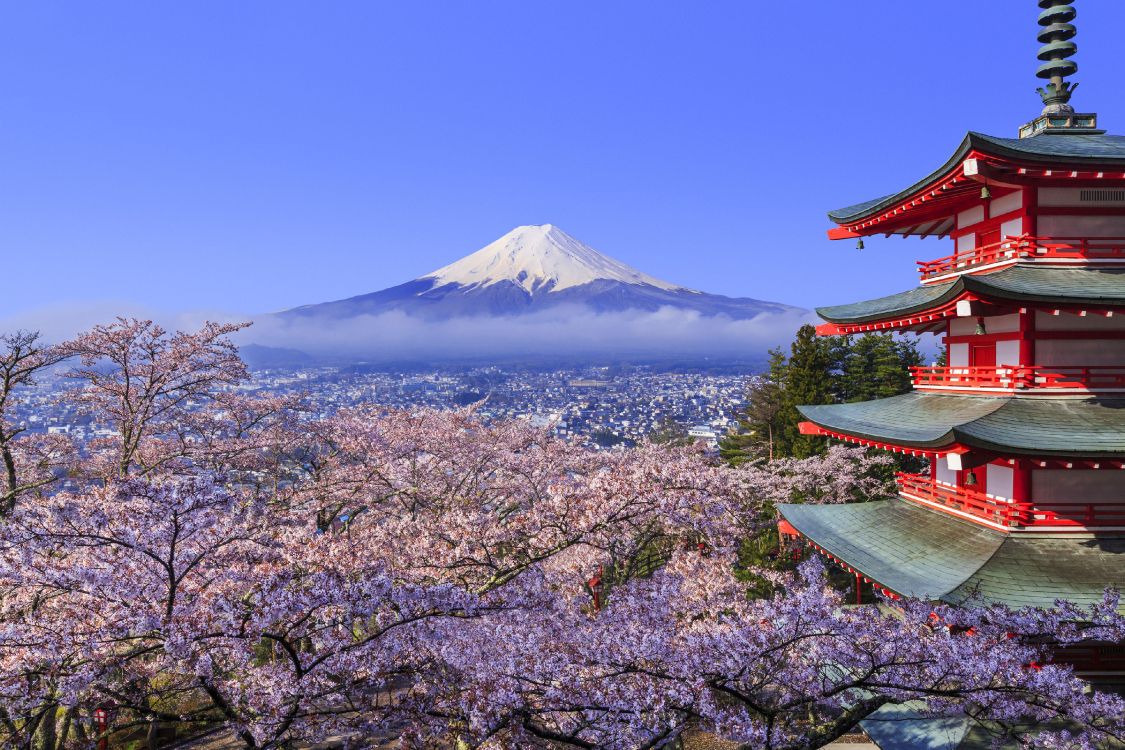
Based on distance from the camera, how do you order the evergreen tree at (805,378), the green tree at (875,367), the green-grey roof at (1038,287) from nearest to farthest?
the green-grey roof at (1038,287), the evergreen tree at (805,378), the green tree at (875,367)

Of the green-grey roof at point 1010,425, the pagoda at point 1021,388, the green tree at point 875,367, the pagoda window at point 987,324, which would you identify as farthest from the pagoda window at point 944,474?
the green tree at point 875,367

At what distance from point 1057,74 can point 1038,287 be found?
16.3ft

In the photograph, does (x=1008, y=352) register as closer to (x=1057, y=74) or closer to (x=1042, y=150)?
(x=1042, y=150)

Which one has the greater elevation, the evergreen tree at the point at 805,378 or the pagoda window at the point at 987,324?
the pagoda window at the point at 987,324

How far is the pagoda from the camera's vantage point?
8.27 m

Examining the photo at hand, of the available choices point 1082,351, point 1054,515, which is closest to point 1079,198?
point 1082,351

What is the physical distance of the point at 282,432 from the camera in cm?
1888

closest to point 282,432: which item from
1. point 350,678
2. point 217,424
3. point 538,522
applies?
point 217,424

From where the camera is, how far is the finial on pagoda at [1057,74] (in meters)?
10.7

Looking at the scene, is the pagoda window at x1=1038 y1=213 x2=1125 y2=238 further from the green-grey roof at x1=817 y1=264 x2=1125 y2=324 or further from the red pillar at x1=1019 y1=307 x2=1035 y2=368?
the red pillar at x1=1019 y1=307 x2=1035 y2=368

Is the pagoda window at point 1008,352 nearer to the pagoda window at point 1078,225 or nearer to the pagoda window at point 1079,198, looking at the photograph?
the pagoda window at point 1078,225

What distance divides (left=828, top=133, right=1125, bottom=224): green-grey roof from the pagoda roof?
16.6 feet

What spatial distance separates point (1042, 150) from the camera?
9172 millimetres

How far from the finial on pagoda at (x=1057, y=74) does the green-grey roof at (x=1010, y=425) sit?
480 cm
